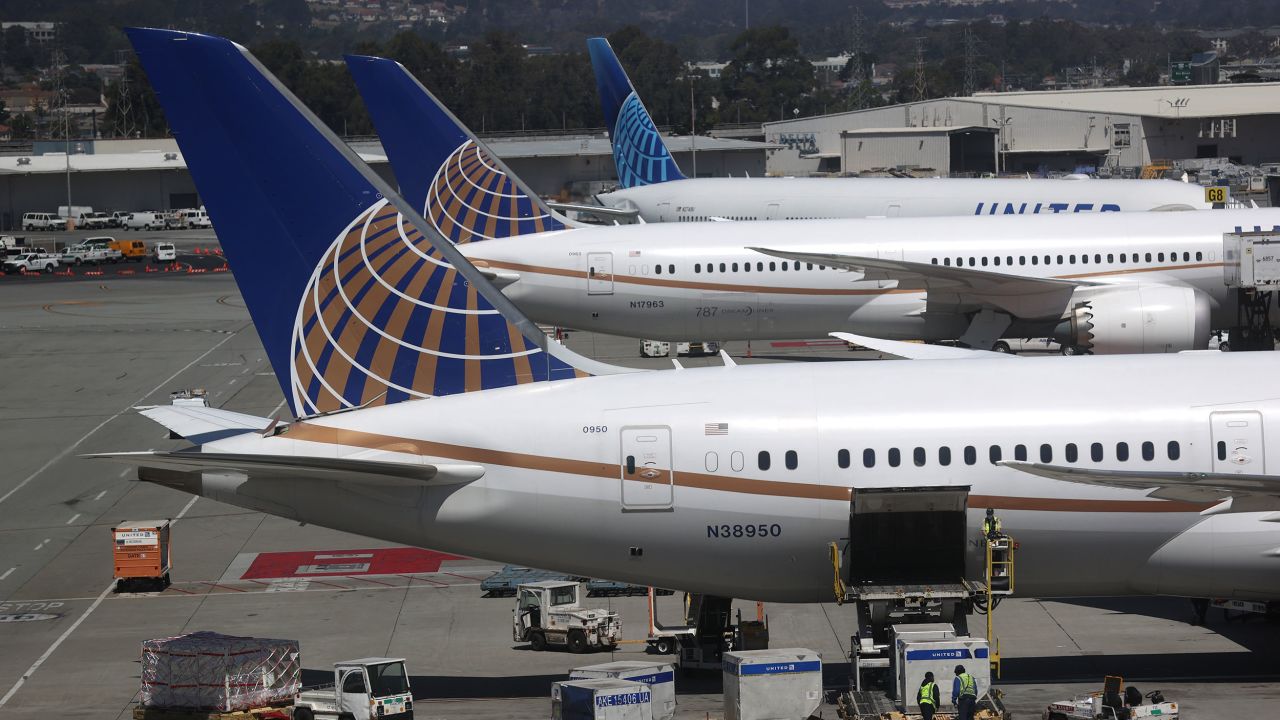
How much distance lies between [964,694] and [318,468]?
9.61 m

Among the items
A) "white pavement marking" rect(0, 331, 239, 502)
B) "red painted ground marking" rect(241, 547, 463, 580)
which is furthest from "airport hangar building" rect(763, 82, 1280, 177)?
"red painted ground marking" rect(241, 547, 463, 580)

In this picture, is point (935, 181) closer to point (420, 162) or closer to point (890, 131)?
point (420, 162)

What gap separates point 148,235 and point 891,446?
139m

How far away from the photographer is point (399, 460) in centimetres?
2283

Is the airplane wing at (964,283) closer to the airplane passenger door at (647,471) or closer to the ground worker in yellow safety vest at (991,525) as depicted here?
the airplane passenger door at (647,471)

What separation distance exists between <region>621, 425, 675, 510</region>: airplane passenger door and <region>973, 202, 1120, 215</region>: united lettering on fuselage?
47172 mm

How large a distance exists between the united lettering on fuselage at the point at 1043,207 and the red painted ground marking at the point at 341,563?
131ft

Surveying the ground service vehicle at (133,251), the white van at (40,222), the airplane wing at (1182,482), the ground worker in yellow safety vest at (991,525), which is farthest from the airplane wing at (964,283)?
the white van at (40,222)

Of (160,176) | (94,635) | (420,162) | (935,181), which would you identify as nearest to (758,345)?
(935,181)

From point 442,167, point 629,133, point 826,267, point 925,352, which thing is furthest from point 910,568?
point 629,133

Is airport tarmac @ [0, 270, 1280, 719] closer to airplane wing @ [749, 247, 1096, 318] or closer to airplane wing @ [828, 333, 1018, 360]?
airplane wing @ [828, 333, 1018, 360]

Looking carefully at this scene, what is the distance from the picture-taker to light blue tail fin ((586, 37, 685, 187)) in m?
85.1

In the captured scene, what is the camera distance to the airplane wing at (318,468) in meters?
21.3

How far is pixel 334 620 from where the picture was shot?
29547 mm
